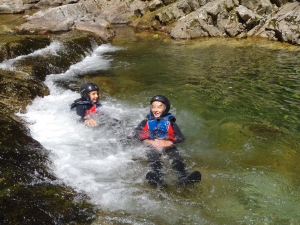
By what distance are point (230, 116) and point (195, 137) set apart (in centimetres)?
164

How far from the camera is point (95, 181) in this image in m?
5.53

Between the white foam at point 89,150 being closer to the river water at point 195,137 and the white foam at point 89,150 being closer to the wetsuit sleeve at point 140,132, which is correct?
the river water at point 195,137

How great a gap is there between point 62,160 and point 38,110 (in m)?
3.40

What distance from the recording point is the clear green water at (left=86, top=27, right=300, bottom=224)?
501cm

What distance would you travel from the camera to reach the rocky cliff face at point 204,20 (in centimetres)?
1872

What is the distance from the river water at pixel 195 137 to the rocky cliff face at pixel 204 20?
171 inches

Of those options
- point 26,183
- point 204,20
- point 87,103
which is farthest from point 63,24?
point 26,183

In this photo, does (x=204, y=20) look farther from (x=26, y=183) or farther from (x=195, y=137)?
(x=26, y=183)

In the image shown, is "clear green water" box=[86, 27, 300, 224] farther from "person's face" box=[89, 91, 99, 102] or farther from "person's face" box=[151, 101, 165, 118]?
"person's face" box=[89, 91, 99, 102]

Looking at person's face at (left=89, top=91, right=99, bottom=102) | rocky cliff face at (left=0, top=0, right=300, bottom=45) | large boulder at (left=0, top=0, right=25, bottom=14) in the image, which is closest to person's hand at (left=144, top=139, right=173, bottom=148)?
person's face at (left=89, top=91, right=99, bottom=102)

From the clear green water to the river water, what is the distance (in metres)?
0.02

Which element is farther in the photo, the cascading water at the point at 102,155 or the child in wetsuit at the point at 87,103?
the child in wetsuit at the point at 87,103

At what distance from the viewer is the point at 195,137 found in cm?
759

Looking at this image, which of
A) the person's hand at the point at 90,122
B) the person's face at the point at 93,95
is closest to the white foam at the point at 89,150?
the person's hand at the point at 90,122
